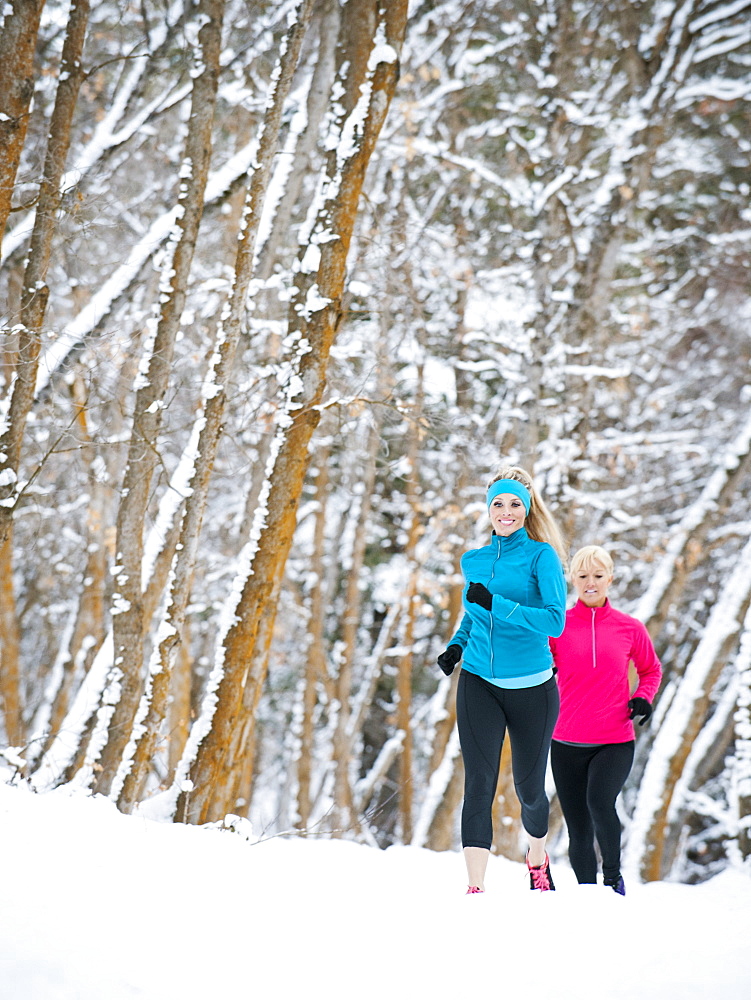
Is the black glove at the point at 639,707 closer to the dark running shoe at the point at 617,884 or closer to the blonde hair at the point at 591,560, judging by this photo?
the blonde hair at the point at 591,560

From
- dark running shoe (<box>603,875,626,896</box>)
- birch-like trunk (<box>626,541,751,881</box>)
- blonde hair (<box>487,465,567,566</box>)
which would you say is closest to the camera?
blonde hair (<box>487,465,567,566</box>)

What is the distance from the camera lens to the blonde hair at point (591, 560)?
433 cm

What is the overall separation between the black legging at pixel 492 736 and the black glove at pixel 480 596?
33 cm

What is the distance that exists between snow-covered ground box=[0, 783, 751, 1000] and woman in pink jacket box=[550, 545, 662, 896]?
1.82 feet

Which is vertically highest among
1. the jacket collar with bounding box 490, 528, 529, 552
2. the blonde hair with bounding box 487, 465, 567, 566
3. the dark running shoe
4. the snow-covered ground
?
the blonde hair with bounding box 487, 465, 567, 566

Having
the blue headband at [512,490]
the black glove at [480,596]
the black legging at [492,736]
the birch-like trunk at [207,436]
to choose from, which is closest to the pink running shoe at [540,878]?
the black legging at [492,736]

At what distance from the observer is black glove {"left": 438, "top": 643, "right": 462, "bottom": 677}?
11.2 ft

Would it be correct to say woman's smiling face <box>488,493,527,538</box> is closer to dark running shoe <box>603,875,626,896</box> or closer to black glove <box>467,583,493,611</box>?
black glove <box>467,583,493,611</box>

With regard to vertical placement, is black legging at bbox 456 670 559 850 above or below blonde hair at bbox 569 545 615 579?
below

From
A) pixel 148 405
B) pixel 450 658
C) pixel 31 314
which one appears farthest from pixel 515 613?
pixel 31 314

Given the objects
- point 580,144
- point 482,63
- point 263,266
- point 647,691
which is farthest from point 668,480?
point 647,691

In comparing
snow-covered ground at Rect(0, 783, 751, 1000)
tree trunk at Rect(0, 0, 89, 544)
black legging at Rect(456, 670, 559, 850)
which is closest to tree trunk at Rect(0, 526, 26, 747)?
tree trunk at Rect(0, 0, 89, 544)

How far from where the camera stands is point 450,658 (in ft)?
11.3

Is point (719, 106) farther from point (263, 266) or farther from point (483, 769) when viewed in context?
point (483, 769)
